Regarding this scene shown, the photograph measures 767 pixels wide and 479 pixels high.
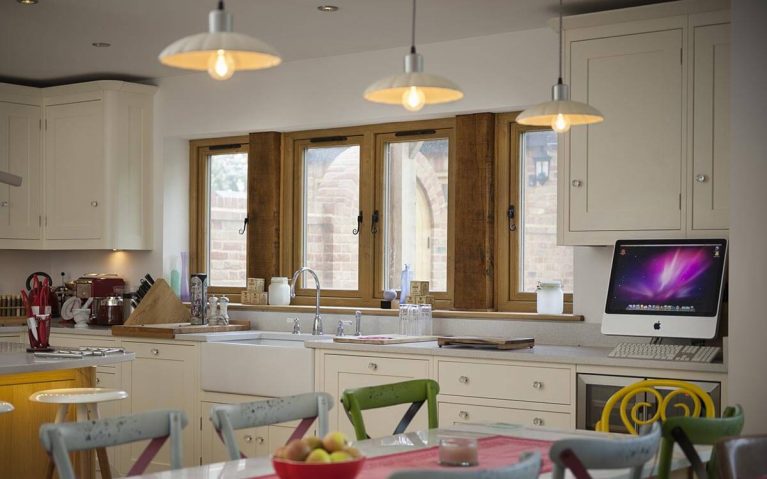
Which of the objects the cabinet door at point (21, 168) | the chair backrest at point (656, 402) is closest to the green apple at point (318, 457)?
the chair backrest at point (656, 402)

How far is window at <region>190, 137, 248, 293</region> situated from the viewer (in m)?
6.75

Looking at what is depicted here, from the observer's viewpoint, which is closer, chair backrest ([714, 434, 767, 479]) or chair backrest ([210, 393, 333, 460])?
chair backrest ([714, 434, 767, 479])

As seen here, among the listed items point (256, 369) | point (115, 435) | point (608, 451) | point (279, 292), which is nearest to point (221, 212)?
point (279, 292)

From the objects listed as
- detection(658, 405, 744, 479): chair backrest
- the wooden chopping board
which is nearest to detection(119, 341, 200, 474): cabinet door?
the wooden chopping board

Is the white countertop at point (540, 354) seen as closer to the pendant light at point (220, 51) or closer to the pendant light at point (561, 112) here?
the pendant light at point (561, 112)

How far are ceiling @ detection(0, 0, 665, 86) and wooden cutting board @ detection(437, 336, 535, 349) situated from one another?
61.8 inches

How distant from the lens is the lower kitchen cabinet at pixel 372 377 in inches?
193

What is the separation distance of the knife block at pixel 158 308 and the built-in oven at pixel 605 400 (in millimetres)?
2810

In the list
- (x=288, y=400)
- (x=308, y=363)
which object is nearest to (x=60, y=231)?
(x=308, y=363)

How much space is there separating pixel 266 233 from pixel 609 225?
245 cm

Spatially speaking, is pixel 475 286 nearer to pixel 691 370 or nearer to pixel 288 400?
pixel 691 370

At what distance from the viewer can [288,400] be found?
10.0 feet

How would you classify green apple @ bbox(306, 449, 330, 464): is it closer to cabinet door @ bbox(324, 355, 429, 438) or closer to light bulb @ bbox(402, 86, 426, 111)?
light bulb @ bbox(402, 86, 426, 111)

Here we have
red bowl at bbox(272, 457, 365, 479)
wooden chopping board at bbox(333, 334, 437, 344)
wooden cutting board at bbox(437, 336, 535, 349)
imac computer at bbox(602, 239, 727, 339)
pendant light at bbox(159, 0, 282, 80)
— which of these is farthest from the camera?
wooden chopping board at bbox(333, 334, 437, 344)
